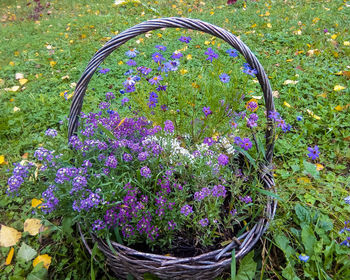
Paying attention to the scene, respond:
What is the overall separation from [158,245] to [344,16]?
3975 millimetres

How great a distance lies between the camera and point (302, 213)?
150 centimetres

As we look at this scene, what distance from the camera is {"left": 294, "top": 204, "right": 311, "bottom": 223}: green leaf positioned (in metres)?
1.48

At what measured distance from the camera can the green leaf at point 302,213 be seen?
4.85 feet

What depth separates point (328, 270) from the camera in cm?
132

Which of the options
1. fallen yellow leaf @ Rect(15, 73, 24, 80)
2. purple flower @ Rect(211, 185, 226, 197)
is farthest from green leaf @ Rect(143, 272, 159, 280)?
fallen yellow leaf @ Rect(15, 73, 24, 80)

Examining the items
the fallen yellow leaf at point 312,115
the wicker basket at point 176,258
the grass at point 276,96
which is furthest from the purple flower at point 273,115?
the fallen yellow leaf at point 312,115

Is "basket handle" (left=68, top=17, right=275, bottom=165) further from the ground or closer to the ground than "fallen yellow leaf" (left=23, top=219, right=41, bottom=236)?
further from the ground

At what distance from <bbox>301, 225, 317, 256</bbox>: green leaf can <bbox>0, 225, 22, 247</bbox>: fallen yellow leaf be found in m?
1.61

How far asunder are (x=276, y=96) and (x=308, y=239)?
1.43 m

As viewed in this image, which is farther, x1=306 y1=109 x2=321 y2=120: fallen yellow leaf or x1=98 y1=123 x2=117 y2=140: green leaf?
x1=306 y1=109 x2=321 y2=120: fallen yellow leaf

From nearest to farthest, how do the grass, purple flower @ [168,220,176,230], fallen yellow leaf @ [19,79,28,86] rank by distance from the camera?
purple flower @ [168,220,176,230], the grass, fallen yellow leaf @ [19,79,28,86]

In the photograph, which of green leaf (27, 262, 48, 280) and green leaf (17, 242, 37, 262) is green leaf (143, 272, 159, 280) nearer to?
green leaf (27, 262, 48, 280)

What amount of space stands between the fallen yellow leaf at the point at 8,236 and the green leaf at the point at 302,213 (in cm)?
163

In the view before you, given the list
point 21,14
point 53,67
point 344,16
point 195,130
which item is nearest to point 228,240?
point 195,130
